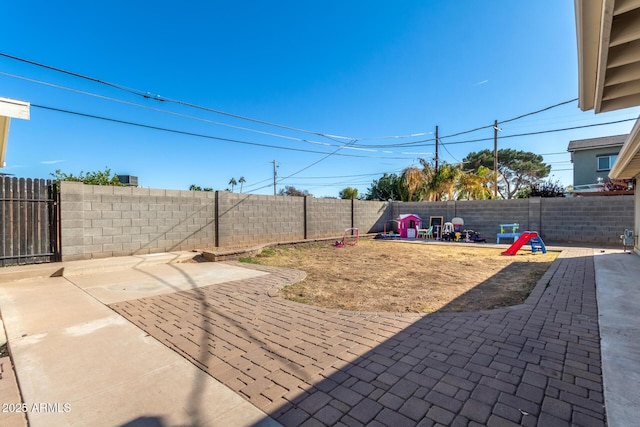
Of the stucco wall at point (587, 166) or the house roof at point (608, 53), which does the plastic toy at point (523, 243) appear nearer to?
the house roof at point (608, 53)

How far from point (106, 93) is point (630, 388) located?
13470 mm

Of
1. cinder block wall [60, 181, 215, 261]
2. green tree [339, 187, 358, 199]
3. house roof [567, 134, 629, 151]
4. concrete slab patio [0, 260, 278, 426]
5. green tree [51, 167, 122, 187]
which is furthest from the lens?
green tree [339, 187, 358, 199]

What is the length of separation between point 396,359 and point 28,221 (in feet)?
28.3

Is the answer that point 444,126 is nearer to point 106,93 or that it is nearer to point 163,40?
point 163,40

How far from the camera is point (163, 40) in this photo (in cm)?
1075

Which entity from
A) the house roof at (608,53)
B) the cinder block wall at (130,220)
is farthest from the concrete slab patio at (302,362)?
the cinder block wall at (130,220)

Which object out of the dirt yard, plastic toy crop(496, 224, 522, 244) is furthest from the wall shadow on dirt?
plastic toy crop(496, 224, 522, 244)

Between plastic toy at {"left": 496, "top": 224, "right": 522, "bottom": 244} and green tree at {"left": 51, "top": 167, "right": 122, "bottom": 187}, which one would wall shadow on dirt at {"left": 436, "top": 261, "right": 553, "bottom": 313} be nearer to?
plastic toy at {"left": 496, "top": 224, "right": 522, "bottom": 244}

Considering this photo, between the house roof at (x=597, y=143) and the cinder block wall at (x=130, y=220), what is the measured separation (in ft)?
83.0

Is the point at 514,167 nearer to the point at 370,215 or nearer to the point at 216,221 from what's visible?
the point at 370,215

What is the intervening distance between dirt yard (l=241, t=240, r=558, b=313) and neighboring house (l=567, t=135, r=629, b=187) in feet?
54.0

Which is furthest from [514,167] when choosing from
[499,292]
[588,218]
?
[499,292]

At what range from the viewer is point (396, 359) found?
2562mm

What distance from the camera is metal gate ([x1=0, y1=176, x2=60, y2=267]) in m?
6.39
